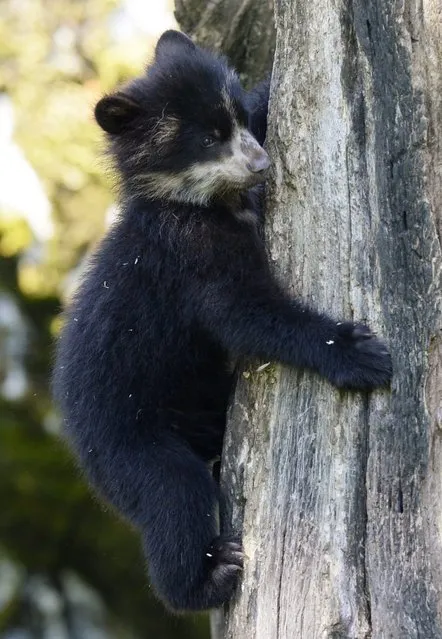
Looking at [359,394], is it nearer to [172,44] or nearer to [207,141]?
[207,141]

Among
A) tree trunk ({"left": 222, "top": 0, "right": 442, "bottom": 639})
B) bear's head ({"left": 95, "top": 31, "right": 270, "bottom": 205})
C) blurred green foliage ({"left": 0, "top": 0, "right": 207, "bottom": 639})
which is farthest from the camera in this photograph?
blurred green foliage ({"left": 0, "top": 0, "right": 207, "bottom": 639})

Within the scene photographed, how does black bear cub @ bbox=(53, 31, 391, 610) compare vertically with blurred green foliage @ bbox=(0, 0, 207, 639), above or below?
above

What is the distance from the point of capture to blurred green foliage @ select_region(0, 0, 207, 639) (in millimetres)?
10531

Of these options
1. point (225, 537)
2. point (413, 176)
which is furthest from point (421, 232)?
point (225, 537)

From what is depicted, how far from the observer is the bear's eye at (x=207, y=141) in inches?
188

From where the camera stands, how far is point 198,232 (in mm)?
4746

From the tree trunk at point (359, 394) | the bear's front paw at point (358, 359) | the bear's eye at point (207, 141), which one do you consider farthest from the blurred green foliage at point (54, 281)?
the bear's front paw at point (358, 359)

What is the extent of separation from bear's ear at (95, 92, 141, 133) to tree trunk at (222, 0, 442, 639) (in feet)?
2.64

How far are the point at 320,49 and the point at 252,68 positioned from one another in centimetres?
288

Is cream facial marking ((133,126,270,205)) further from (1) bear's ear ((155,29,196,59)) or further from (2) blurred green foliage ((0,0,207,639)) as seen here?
(2) blurred green foliage ((0,0,207,639))

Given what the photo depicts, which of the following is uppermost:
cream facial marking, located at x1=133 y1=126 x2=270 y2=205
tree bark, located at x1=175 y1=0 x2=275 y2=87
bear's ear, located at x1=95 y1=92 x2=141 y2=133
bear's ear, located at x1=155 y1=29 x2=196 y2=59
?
bear's ear, located at x1=95 y1=92 x2=141 y2=133

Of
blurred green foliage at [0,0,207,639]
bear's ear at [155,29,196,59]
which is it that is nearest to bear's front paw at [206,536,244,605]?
bear's ear at [155,29,196,59]

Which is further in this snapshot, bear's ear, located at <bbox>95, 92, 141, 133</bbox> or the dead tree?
bear's ear, located at <bbox>95, 92, 141, 133</bbox>

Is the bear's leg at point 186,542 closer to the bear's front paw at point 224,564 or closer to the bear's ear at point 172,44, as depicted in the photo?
the bear's front paw at point 224,564
